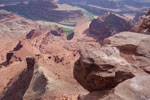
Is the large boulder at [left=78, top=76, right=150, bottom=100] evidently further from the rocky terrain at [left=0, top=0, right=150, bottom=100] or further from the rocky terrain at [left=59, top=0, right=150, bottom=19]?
the rocky terrain at [left=59, top=0, right=150, bottom=19]

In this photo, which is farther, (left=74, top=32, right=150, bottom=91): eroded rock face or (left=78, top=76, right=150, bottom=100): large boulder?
(left=74, top=32, right=150, bottom=91): eroded rock face

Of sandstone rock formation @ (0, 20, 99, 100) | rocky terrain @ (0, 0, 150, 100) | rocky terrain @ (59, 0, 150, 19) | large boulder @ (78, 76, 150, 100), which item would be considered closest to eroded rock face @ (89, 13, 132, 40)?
sandstone rock formation @ (0, 20, 99, 100)

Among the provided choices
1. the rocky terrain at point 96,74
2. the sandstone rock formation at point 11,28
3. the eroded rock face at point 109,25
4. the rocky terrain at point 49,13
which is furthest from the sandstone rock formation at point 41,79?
the rocky terrain at point 49,13

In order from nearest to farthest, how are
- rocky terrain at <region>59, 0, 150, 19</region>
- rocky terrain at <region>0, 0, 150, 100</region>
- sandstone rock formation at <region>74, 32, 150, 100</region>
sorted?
rocky terrain at <region>0, 0, 150, 100</region> → sandstone rock formation at <region>74, 32, 150, 100</region> → rocky terrain at <region>59, 0, 150, 19</region>

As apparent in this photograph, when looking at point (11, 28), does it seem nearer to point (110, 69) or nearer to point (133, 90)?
point (110, 69)

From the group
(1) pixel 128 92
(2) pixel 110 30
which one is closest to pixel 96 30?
(2) pixel 110 30

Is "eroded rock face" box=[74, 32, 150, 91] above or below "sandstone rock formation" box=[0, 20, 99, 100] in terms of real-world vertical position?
above
